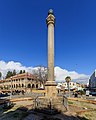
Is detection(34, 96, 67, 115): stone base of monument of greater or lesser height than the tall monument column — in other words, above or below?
below

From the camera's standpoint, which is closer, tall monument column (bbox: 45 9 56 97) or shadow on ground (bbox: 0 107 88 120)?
shadow on ground (bbox: 0 107 88 120)

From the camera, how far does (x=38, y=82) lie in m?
79.5

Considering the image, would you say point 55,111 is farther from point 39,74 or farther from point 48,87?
point 39,74

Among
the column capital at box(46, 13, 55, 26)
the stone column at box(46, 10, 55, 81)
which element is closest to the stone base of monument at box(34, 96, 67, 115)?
the stone column at box(46, 10, 55, 81)

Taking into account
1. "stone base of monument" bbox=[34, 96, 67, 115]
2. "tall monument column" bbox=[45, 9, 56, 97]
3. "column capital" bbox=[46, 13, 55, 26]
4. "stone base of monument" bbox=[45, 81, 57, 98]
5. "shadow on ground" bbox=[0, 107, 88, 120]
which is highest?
"column capital" bbox=[46, 13, 55, 26]

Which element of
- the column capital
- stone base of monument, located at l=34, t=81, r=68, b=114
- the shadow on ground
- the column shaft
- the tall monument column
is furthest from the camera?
the column capital

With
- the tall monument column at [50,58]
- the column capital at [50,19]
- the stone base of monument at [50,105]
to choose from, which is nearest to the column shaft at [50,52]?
the tall monument column at [50,58]

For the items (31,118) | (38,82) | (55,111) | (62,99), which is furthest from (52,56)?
(38,82)

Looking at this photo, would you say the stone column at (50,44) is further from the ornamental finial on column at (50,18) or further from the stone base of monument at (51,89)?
the stone base of monument at (51,89)

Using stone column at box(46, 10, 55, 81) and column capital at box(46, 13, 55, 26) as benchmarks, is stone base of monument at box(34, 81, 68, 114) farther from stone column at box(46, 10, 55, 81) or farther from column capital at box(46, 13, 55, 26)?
column capital at box(46, 13, 55, 26)

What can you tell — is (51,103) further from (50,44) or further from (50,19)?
(50,19)

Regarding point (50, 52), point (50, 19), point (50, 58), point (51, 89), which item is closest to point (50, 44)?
point (50, 52)

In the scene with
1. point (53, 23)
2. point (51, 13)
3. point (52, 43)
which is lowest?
point (52, 43)

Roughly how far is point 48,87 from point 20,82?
2538 inches
